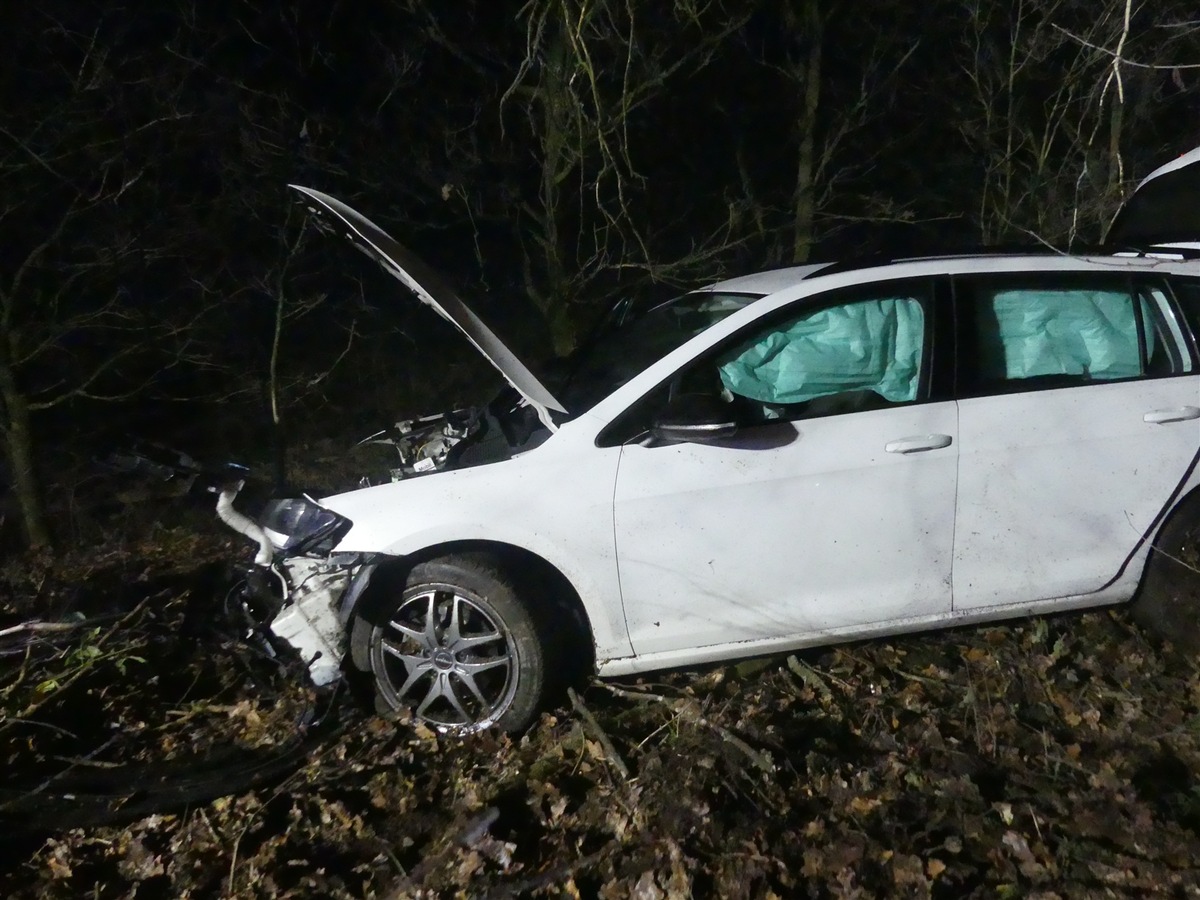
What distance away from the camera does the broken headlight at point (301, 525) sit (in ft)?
11.8

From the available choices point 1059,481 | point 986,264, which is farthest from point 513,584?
point 986,264

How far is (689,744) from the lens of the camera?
3.48 metres

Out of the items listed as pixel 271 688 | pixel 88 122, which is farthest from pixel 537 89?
pixel 271 688

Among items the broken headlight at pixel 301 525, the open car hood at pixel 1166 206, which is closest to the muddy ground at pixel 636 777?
the broken headlight at pixel 301 525

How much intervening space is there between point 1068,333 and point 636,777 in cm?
245

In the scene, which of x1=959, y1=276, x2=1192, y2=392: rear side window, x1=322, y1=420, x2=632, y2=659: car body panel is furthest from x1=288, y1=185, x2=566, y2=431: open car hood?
x1=959, y1=276, x2=1192, y2=392: rear side window

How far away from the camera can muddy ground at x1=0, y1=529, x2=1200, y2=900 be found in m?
2.92

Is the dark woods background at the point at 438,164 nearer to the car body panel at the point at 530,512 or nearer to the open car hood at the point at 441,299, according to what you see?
the open car hood at the point at 441,299

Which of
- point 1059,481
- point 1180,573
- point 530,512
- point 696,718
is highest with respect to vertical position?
point 530,512

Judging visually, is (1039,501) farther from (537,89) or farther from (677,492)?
(537,89)

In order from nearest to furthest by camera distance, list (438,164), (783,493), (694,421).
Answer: (694,421), (783,493), (438,164)

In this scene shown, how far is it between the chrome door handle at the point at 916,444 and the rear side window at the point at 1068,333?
36cm

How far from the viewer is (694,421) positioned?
3.34 meters

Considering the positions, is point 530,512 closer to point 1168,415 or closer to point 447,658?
point 447,658
